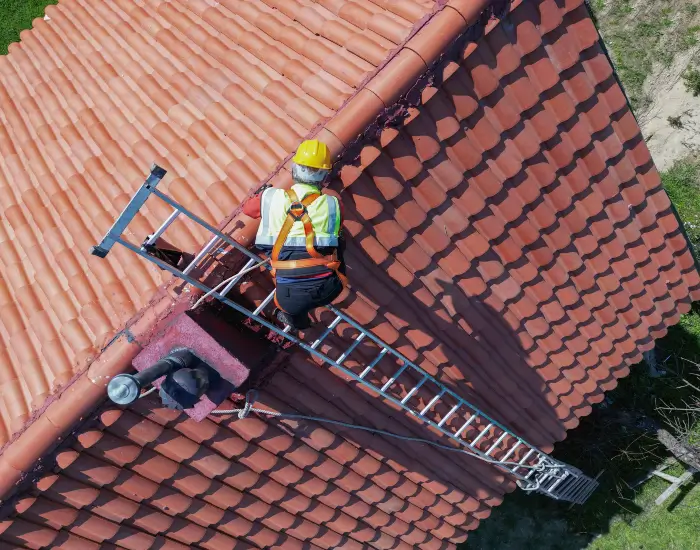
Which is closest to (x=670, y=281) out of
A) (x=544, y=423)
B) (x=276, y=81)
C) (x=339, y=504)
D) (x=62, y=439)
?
(x=544, y=423)

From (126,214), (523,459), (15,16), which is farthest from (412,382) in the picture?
(15,16)

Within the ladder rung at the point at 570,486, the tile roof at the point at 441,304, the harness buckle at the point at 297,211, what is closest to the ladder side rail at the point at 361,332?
the tile roof at the point at 441,304

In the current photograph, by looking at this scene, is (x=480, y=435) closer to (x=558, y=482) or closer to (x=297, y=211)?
(x=558, y=482)

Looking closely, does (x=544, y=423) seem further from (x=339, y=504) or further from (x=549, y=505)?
(x=549, y=505)

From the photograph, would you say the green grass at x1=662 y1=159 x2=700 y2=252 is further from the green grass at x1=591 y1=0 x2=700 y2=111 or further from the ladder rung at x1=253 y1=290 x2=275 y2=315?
the ladder rung at x1=253 y1=290 x2=275 y2=315

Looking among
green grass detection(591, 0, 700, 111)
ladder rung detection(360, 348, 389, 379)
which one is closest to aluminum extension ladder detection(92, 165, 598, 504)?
ladder rung detection(360, 348, 389, 379)

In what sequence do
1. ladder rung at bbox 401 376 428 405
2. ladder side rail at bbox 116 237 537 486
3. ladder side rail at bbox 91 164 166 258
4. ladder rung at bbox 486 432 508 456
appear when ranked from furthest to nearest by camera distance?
ladder rung at bbox 486 432 508 456, ladder rung at bbox 401 376 428 405, ladder side rail at bbox 116 237 537 486, ladder side rail at bbox 91 164 166 258
